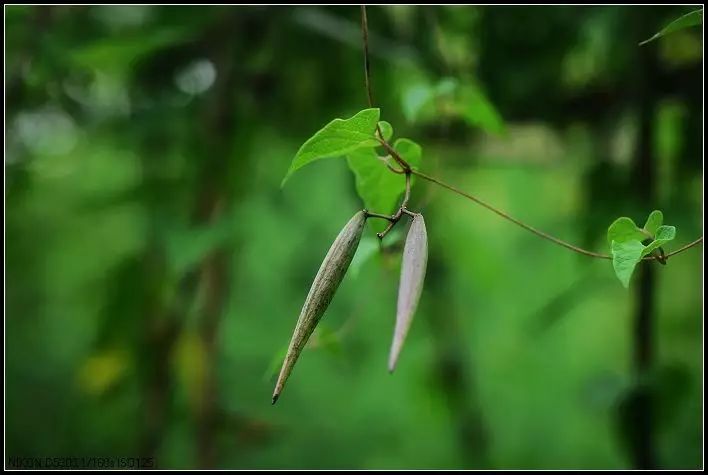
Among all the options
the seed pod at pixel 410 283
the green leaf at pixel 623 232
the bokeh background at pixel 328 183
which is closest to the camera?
the seed pod at pixel 410 283

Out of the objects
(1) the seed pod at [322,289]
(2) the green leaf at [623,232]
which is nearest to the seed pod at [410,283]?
(1) the seed pod at [322,289]

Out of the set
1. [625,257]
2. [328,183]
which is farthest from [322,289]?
[328,183]

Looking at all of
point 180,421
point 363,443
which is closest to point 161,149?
point 180,421

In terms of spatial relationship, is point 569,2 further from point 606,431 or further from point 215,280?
point 606,431

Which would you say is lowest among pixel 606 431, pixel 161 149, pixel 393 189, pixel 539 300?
pixel 606 431

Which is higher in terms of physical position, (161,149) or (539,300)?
(161,149)

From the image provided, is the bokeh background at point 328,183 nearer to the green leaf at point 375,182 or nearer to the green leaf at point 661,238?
the green leaf at point 375,182
